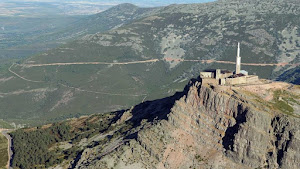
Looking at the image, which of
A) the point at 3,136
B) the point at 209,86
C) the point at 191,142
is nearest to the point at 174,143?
the point at 191,142

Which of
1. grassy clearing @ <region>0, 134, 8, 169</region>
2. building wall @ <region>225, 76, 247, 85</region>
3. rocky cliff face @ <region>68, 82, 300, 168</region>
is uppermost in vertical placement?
building wall @ <region>225, 76, 247, 85</region>

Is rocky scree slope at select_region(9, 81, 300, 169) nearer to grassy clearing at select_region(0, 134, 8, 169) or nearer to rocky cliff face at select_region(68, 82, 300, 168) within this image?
rocky cliff face at select_region(68, 82, 300, 168)

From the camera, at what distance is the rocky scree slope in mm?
87188

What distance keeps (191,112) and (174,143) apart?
10.1m

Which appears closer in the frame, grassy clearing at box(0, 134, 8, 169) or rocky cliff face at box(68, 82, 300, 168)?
rocky cliff face at box(68, 82, 300, 168)

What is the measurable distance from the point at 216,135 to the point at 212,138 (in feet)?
4.60

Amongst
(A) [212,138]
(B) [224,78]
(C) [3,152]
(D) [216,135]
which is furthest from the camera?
(C) [3,152]

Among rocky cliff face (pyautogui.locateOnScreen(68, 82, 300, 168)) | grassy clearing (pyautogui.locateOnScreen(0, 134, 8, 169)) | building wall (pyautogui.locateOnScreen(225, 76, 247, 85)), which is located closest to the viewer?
rocky cliff face (pyautogui.locateOnScreen(68, 82, 300, 168))

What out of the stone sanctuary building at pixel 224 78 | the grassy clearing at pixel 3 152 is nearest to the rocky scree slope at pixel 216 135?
the stone sanctuary building at pixel 224 78

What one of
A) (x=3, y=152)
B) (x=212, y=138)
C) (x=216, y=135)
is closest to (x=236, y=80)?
(x=216, y=135)

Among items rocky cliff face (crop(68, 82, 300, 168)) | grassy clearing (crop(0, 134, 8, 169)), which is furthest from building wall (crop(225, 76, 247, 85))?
grassy clearing (crop(0, 134, 8, 169))

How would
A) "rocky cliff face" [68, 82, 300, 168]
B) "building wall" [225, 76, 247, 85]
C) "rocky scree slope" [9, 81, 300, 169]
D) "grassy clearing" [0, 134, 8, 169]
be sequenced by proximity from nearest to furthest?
"rocky cliff face" [68, 82, 300, 168]
"rocky scree slope" [9, 81, 300, 169]
"building wall" [225, 76, 247, 85]
"grassy clearing" [0, 134, 8, 169]

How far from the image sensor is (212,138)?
3720 inches

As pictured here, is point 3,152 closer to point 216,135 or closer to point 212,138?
point 212,138
